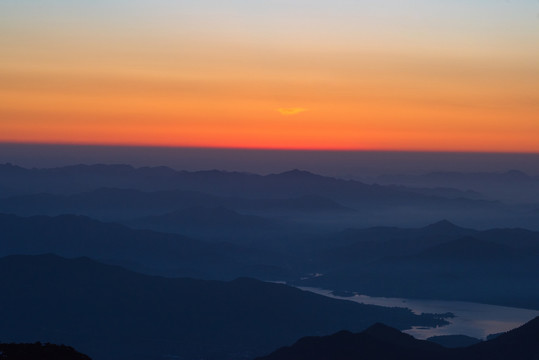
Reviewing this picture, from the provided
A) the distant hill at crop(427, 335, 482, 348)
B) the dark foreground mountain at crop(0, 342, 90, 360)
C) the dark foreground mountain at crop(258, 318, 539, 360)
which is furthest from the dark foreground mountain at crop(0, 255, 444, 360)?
the dark foreground mountain at crop(0, 342, 90, 360)

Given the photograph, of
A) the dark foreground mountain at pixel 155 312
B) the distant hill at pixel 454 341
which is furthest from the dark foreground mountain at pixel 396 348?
the dark foreground mountain at pixel 155 312

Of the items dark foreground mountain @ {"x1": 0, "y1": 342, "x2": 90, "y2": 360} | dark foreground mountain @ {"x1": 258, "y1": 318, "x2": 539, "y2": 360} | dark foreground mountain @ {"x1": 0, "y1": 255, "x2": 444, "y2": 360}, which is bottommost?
dark foreground mountain @ {"x1": 0, "y1": 255, "x2": 444, "y2": 360}

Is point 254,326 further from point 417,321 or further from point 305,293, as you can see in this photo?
point 417,321

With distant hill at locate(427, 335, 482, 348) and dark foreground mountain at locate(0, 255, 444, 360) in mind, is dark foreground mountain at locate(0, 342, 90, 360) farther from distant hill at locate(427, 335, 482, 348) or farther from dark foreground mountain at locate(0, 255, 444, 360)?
dark foreground mountain at locate(0, 255, 444, 360)

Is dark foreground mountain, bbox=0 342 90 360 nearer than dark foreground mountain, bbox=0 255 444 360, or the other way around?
dark foreground mountain, bbox=0 342 90 360

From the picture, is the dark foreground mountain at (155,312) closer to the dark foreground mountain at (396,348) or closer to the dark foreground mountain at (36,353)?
the dark foreground mountain at (396,348)

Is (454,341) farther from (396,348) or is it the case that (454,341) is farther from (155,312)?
(155,312)
